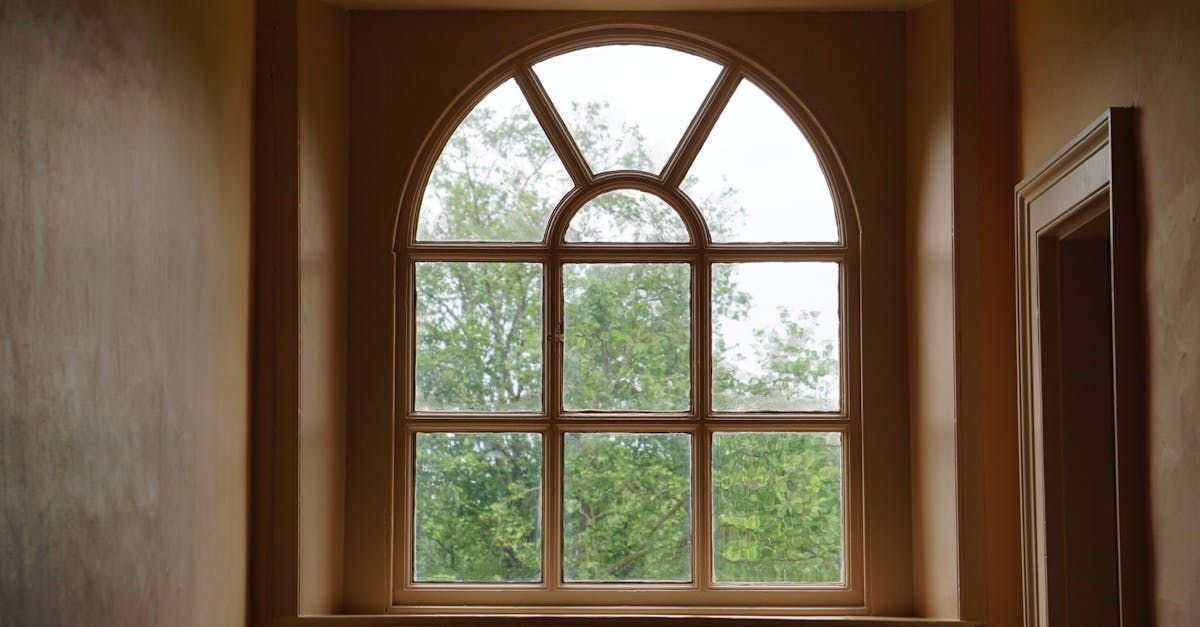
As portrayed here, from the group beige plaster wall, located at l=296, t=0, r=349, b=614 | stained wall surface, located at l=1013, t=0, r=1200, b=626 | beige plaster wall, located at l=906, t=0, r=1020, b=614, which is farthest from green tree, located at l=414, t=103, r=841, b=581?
stained wall surface, located at l=1013, t=0, r=1200, b=626

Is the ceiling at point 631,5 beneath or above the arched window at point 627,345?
above

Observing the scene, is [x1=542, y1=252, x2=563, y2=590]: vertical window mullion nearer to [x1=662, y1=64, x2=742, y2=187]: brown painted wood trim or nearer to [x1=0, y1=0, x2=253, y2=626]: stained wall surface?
[x1=662, y1=64, x2=742, y2=187]: brown painted wood trim

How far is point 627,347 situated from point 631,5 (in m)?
1.16

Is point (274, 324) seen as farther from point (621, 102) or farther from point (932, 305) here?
point (932, 305)

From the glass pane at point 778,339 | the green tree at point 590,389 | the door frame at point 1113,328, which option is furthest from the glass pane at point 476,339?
the door frame at point 1113,328

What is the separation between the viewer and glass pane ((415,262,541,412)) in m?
4.15

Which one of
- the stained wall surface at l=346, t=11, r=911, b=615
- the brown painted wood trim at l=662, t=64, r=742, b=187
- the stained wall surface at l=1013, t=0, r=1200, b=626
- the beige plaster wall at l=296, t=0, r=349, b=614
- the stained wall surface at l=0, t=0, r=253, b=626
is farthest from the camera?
the brown painted wood trim at l=662, t=64, r=742, b=187

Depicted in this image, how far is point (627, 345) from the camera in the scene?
418 cm

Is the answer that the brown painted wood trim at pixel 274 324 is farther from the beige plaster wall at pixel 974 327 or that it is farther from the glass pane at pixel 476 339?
the beige plaster wall at pixel 974 327

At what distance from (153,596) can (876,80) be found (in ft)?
9.25

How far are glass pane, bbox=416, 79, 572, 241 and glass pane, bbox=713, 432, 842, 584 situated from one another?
1.04 metres

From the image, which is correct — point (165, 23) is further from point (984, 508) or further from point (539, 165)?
point (984, 508)

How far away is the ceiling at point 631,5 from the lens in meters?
4.08

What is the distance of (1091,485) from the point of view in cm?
310
